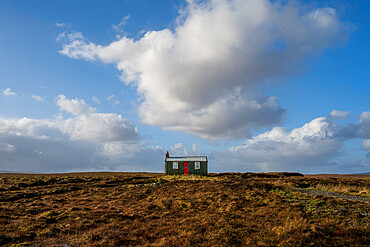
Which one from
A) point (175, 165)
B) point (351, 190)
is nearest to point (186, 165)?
point (175, 165)

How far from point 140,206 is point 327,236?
53.3 ft

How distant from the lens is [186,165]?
56.4 m

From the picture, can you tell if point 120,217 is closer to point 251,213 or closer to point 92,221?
Result: point 92,221

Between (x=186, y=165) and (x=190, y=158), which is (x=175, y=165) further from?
(x=190, y=158)

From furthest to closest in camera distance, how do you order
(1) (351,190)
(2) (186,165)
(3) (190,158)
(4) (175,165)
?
(3) (190,158) < (4) (175,165) < (2) (186,165) < (1) (351,190)

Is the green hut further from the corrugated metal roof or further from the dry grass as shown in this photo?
the dry grass

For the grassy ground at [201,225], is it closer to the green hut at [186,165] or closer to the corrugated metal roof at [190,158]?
the green hut at [186,165]

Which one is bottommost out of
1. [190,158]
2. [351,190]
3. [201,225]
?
[201,225]

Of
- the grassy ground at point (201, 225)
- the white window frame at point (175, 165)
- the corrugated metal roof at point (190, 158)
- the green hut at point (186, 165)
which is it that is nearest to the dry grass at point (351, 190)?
the grassy ground at point (201, 225)

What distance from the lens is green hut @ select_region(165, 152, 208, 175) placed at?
2200 inches

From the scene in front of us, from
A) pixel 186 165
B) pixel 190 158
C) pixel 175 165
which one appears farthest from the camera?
pixel 190 158

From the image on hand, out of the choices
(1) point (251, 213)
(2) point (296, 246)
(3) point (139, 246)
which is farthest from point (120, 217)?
(2) point (296, 246)

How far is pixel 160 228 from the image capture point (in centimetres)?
1435

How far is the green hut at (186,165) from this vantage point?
55875mm
